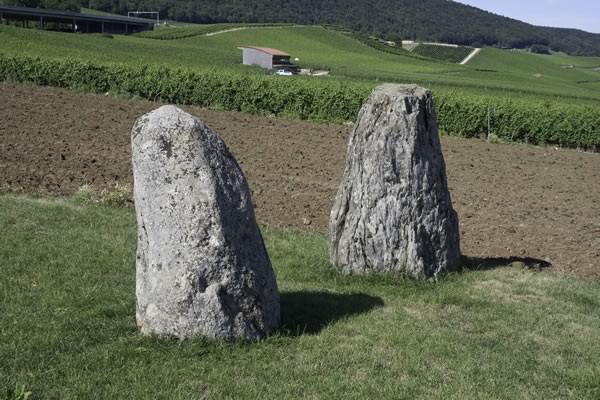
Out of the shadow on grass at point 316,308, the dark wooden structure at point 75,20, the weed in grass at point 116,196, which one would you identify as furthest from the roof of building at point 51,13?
the shadow on grass at point 316,308

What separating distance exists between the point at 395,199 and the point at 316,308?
184 centimetres

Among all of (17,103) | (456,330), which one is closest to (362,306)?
(456,330)

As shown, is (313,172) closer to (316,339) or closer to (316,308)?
(316,308)

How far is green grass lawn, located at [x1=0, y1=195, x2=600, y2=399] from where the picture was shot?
5.65 meters

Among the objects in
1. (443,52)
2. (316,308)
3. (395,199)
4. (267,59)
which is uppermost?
(395,199)

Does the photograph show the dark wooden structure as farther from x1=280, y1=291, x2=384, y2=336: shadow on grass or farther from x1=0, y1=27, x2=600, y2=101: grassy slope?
x1=280, y1=291, x2=384, y2=336: shadow on grass

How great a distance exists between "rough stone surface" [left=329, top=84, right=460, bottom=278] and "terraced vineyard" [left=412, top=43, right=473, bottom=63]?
120014 millimetres

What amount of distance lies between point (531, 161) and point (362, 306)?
14921 mm

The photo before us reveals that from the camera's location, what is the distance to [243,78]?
31859 millimetres

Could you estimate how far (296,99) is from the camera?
102 feet

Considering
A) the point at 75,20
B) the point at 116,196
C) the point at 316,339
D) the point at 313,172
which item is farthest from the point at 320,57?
the point at 316,339

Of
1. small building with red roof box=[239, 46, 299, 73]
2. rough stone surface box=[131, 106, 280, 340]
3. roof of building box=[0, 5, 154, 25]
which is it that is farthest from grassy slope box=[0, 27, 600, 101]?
rough stone surface box=[131, 106, 280, 340]

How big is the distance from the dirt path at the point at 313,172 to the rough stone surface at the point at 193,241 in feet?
16.5

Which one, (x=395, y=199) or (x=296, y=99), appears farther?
(x=296, y=99)
